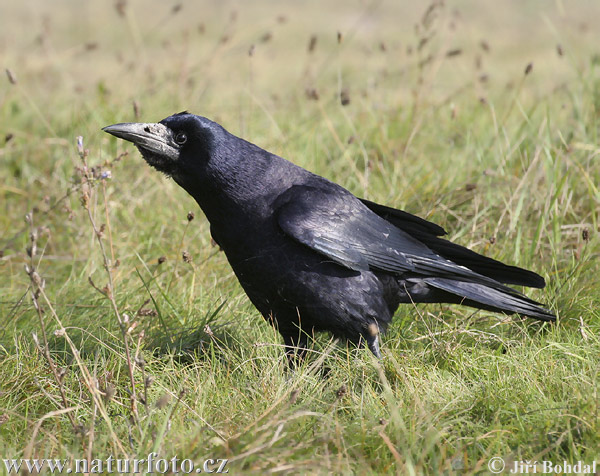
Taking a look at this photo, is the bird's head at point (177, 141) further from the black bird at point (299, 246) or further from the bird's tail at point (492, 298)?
the bird's tail at point (492, 298)

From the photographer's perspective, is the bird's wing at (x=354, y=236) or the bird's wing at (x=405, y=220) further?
the bird's wing at (x=405, y=220)

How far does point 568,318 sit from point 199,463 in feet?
7.12

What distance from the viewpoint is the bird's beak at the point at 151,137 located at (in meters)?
3.44

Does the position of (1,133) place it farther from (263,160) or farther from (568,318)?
(568,318)

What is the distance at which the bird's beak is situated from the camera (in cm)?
344

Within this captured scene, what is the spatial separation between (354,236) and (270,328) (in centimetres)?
69

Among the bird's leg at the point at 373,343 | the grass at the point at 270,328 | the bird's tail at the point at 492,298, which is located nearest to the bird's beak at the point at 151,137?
the grass at the point at 270,328

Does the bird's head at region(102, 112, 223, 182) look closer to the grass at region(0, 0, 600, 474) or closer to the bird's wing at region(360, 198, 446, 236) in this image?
the grass at region(0, 0, 600, 474)

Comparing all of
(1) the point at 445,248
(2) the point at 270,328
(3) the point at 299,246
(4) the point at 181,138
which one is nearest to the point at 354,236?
(3) the point at 299,246

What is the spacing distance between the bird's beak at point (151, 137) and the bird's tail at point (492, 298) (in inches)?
56.2

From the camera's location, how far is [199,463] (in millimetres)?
2490

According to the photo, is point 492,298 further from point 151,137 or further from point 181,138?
point 151,137

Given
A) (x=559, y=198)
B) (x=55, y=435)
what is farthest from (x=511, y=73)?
(x=55, y=435)

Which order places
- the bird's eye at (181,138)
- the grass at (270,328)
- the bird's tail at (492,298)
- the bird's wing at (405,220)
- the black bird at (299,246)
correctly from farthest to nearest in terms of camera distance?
the bird's wing at (405,220)
the bird's tail at (492,298)
the bird's eye at (181,138)
the black bird at (299,246)
the grass at (270,328)
